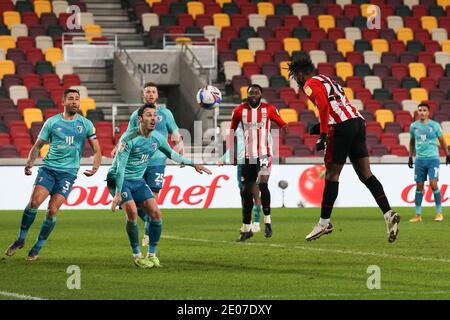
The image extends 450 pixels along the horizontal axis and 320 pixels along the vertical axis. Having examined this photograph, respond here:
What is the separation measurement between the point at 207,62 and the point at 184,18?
2008mm

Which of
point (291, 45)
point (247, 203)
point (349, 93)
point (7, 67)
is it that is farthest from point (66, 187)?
point (291, 45)

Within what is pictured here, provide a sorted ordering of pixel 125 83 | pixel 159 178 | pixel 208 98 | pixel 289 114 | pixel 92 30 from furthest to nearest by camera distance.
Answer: pixel 92 30
pixel 125 83
pixel 289 114
pixel 208 98
pixel 159 178

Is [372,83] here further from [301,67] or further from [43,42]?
[301,67]

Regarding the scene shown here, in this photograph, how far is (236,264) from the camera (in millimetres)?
12453

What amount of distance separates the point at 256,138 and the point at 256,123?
0.23 meters

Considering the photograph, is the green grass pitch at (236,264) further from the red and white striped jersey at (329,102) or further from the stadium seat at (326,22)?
the stadium seat at (326,22)

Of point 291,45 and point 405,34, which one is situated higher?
point 405,34

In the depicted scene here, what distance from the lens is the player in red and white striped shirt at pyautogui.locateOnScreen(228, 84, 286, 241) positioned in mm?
16562

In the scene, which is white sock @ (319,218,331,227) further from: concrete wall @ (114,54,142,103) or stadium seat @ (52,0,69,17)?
stadium seat @ (52,0,69,17)

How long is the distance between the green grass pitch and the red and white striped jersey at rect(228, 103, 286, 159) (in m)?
1.38

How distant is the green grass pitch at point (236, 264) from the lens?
9750 millimetres
